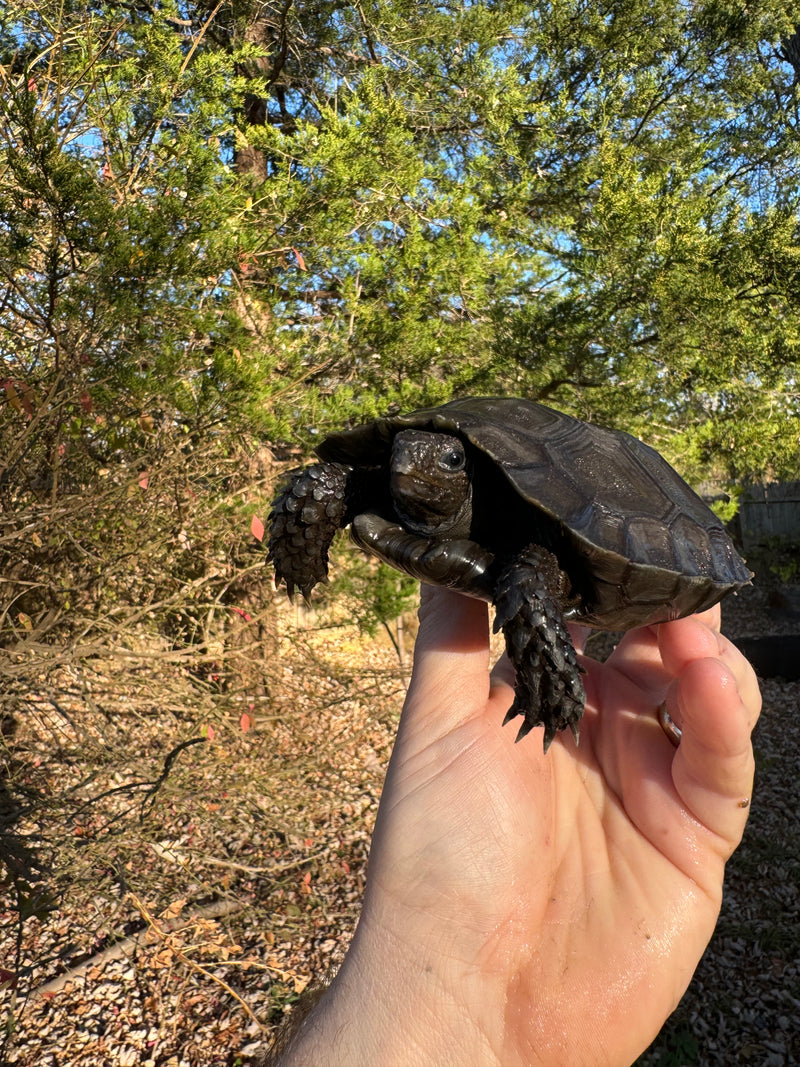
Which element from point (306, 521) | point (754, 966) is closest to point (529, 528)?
point (306, 521)

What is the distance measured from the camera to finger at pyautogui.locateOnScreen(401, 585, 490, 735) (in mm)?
2070

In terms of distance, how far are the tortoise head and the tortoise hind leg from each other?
1.38ft

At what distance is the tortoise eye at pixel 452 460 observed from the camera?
2.07 m

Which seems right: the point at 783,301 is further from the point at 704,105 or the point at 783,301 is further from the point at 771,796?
the point at 771,796

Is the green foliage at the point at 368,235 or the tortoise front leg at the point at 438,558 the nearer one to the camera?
the tortoise front leg at the point at 438,558

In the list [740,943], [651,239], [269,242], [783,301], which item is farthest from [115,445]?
[740,943]

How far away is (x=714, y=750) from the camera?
1.75m

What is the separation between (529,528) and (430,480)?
1.11 ft

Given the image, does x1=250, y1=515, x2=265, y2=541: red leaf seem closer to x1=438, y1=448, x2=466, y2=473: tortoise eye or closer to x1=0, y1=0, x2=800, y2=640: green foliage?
x1=0, y1=0, x2=800, y2=640: green foliage

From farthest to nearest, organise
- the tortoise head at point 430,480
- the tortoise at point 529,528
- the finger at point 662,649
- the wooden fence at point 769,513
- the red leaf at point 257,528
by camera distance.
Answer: the wooden fence at point 769,513, the red leaf at point 257,528, the tortoise head at point 430,480, the finger at point 662,649, the tortoise at point 529,528

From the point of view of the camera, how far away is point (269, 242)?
156 inches

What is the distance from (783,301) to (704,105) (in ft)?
9.36

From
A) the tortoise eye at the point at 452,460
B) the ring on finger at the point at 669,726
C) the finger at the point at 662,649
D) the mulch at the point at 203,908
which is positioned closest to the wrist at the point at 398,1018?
the ring on finger at the point at 669,726

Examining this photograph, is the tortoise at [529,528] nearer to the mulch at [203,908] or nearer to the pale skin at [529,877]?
the pale skin at [529,877]
